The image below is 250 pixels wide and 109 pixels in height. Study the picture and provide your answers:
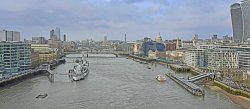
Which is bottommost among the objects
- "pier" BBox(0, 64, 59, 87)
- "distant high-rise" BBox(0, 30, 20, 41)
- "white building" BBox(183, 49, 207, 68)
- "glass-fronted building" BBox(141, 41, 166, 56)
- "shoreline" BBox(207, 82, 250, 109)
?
"shoreline" BBox(207, 82, 250, 109)

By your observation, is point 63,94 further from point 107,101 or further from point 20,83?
point 20,83

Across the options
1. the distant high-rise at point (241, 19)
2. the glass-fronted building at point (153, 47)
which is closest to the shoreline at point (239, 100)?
the distant high-rise at point (241, 19)

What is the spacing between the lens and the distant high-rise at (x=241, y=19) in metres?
45.8

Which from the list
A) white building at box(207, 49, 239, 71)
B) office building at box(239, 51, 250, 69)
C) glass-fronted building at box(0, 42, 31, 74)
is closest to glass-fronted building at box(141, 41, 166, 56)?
office building at box(239, 51, 250, 69)

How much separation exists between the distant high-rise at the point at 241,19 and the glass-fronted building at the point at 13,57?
1089 inches

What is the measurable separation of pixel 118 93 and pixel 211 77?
9.28 meters

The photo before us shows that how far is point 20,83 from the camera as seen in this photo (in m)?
23.9

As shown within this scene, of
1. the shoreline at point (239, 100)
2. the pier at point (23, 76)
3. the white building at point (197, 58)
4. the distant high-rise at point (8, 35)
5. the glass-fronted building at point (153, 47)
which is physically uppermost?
the distant high-rise at point (8, 35)

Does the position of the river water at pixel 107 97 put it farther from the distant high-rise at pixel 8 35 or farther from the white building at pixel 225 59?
the distant high-rise at pixel 8 35

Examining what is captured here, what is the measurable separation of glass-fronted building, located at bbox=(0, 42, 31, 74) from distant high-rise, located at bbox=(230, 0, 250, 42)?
90.8 ft

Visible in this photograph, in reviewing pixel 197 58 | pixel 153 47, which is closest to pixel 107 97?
pixel 197 58

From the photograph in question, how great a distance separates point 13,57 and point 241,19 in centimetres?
3064

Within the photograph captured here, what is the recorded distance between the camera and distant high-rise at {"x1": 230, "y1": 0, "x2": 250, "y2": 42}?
4578cm

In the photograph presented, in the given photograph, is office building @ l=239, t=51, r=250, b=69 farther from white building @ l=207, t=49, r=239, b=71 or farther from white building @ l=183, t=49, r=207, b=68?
white building @ l=183, t=49, r=207, b=68
